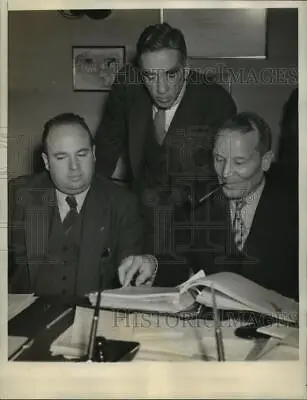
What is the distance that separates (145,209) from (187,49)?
Result: 298mm

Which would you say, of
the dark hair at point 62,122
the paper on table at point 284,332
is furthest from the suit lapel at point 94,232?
the paper on table at point 284,332

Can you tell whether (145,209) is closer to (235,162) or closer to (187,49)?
(235,162)

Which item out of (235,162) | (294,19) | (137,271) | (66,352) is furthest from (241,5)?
(66,352)

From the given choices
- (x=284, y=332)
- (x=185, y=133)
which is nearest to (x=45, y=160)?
(x=185, y=133)

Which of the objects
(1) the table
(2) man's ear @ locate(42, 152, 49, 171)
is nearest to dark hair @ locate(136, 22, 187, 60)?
(2) man's ear @ locate(42, 152, 49, 171)

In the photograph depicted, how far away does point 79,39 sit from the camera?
1025mm

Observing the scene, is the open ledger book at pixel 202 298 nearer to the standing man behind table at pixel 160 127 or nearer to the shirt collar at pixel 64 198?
the standing man behind table at pixel 160 127

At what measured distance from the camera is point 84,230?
104cm

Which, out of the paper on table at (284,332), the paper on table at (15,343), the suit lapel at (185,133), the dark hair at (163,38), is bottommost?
the paper on table at (15,343)

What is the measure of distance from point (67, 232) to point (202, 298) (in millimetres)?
274

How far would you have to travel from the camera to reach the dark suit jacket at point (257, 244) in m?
1.03

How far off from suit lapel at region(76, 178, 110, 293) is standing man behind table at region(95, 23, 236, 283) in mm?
52

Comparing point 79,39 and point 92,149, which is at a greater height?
point 79,39

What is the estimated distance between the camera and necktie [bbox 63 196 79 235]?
1.04 m
